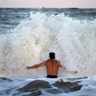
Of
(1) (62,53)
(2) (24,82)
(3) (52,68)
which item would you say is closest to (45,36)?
(1) (62,53)

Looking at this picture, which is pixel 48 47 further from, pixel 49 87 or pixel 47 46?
pixel 49 87

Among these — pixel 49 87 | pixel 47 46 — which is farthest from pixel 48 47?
pixel 49 87

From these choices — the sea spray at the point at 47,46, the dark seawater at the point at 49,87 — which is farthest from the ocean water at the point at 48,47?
the dark seawater at the point at 49,87

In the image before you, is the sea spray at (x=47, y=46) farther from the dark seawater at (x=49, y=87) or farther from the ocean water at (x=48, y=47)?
the dark seawater at (x=49, y=87)

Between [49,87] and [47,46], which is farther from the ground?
[47,46]

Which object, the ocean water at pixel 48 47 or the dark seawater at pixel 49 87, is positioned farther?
the ocean water at pixel 48 47

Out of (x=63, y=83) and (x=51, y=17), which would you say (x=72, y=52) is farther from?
(x=63, y=83)

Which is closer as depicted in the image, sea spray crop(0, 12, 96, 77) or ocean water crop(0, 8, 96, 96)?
ocean water crop(0, 8, 96, 96)

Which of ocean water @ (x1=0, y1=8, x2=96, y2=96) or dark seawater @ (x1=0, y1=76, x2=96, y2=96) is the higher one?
ocean water @ (x1=0, y1=8, x2=96, y2=96)

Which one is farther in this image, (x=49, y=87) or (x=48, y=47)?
(x=48, y=47)

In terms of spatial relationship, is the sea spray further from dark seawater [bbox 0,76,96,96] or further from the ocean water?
dark seawater [bbox 0,76,96,96]

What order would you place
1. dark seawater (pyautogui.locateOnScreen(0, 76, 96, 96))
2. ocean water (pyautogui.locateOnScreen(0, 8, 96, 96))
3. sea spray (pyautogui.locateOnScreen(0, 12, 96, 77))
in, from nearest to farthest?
dark seawater (pyautogui.locateOnScreen(0, 76, 96, 96)) → ocean water (pyautogui.locateOnScreen(0, 8, 96, 96)) → sea spray (pyautogui.locateOnScreen(0, 12, 96, 77))

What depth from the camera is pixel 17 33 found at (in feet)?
28.4

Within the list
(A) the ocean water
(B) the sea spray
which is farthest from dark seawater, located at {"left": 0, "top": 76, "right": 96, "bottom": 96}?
(B) the sea spray
